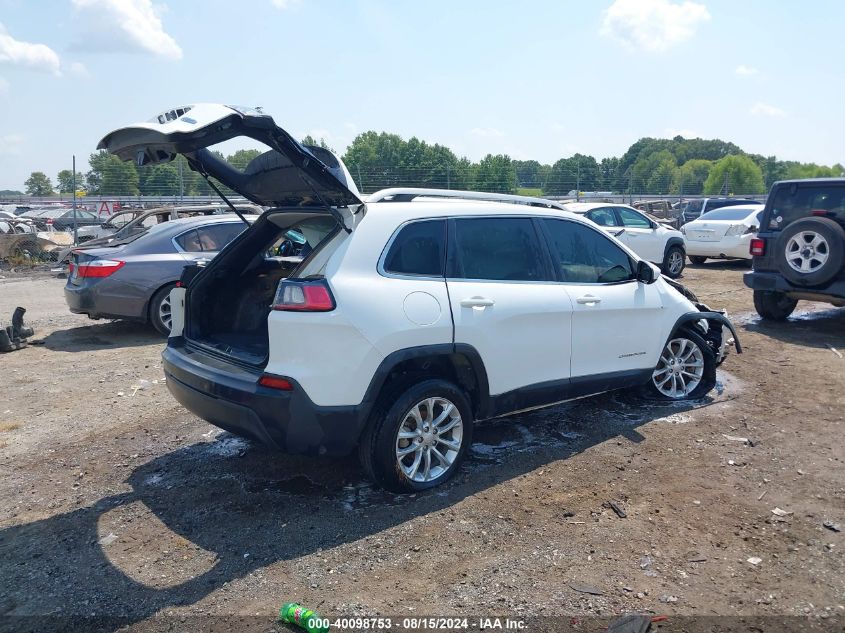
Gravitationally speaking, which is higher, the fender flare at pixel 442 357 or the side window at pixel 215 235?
the side window at pixel 215 235

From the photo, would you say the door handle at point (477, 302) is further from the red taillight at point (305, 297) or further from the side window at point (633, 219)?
the side window at point (633, 219)

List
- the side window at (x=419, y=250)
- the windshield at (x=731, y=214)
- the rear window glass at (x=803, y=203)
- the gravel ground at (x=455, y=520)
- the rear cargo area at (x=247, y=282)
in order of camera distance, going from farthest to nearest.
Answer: the windshield at (x=731, y=214) → the rear window glass at (x=803, y=203) → the rear cargo area at (x=247, y=282) → the side window at (x=419, y=250) → the gravel ground at (x=455, y=520)

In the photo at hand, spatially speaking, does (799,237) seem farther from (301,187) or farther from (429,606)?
(429,606)

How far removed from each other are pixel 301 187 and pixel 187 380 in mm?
1416

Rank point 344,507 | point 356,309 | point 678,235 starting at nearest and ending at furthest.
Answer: point 356,309, point 344,507, point 678,235

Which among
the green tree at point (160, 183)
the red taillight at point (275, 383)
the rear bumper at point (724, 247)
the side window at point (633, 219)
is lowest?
the red taillight at point (275, 383)

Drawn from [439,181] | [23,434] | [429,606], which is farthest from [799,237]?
[439,181]

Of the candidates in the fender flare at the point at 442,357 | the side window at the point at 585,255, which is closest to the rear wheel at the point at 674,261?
the side window at the point at 585,255

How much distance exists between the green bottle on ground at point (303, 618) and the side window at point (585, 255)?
2.95 m

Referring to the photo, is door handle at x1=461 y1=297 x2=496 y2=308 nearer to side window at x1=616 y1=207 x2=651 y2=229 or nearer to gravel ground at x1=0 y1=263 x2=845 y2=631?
gravel ground at x1=0 y1=263 x2=845 y2=631

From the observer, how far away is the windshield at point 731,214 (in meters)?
Result: 16.7

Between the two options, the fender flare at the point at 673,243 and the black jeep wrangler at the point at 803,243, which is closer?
the black jeep wrangler at the point at 803,243

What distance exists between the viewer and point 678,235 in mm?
15562

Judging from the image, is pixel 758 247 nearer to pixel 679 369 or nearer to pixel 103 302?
pixel 679 369
